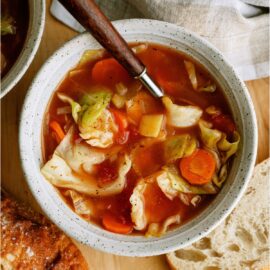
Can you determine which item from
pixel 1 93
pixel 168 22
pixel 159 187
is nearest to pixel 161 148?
pixel 159 187

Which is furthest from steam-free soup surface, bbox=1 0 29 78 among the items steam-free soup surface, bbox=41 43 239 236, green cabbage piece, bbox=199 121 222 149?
green cabbage piece, bbox=199 121 222 149

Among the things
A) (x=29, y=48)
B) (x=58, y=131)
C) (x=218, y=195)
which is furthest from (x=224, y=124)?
(x=29, y=48)

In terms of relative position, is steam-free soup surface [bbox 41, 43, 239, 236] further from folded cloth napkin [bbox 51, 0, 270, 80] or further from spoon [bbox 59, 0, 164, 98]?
folded cloth napkin [bbox 51, 0, 270, 80]

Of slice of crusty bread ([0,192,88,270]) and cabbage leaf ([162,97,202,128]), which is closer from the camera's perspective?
cabbage leaf ([162,97,202,128])

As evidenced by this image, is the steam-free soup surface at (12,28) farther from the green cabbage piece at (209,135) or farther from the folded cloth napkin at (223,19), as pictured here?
the green cabbage piece at (209,135)

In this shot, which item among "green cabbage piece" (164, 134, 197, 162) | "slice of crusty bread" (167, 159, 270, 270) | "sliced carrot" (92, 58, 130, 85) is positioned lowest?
"slice of crusty bread" (167, 159, 270, 270)
